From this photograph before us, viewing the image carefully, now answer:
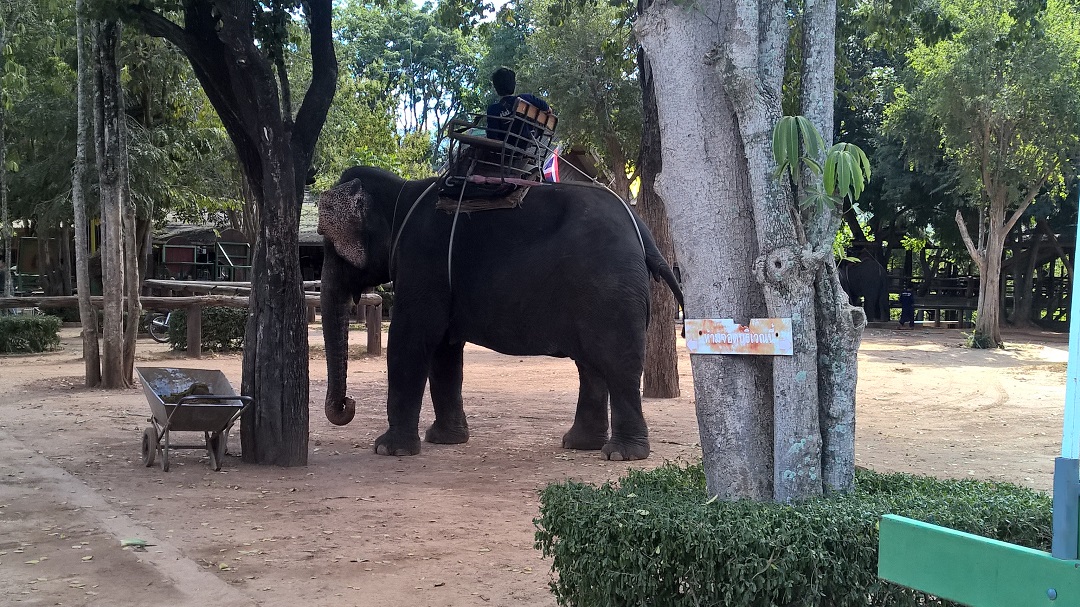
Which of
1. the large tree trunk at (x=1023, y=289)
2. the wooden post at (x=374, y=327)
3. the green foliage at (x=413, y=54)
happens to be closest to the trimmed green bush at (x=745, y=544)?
the wooden post at (x=374, y=327)

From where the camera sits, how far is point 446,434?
364 inches

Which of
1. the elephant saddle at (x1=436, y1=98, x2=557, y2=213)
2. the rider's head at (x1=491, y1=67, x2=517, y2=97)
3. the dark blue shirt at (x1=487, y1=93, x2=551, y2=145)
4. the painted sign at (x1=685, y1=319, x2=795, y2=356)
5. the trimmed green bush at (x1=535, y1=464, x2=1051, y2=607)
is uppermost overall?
the rider's head at (x1=491, y1=67, x2=517, y2=97)

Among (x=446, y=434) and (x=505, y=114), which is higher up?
(x=505, y=114)

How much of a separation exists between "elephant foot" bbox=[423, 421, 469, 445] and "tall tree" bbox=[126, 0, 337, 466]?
1525 millimetres

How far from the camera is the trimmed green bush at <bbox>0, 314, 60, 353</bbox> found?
17562 mm

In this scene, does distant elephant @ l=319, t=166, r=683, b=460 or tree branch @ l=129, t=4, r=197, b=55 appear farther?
distant elephant @ l=319, t=166, r=683, b=460

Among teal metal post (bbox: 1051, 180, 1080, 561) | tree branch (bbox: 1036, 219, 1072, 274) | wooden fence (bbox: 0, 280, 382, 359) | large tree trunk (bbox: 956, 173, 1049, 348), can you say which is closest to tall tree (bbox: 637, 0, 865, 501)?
teal metal post (bbox: 1051, 180, 1080, 561)

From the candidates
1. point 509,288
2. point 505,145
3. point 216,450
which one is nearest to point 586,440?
point 509,288

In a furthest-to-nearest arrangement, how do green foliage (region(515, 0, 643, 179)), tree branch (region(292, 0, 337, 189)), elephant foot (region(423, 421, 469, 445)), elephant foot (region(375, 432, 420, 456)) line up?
green foliage (region(515, 0, 643, 179)), elephant foot (region(423, 421, 469, 445)), elephant foot (region(375, 432, 420, 456)), tree branch (region(292, 0, 337, 189))

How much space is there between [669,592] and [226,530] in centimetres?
345

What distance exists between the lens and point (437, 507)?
21.6ft

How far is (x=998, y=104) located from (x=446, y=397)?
15.1 m

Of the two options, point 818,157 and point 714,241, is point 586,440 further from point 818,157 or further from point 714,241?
point 818,157

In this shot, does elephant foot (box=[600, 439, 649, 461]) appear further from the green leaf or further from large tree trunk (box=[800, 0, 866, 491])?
the green leaf
